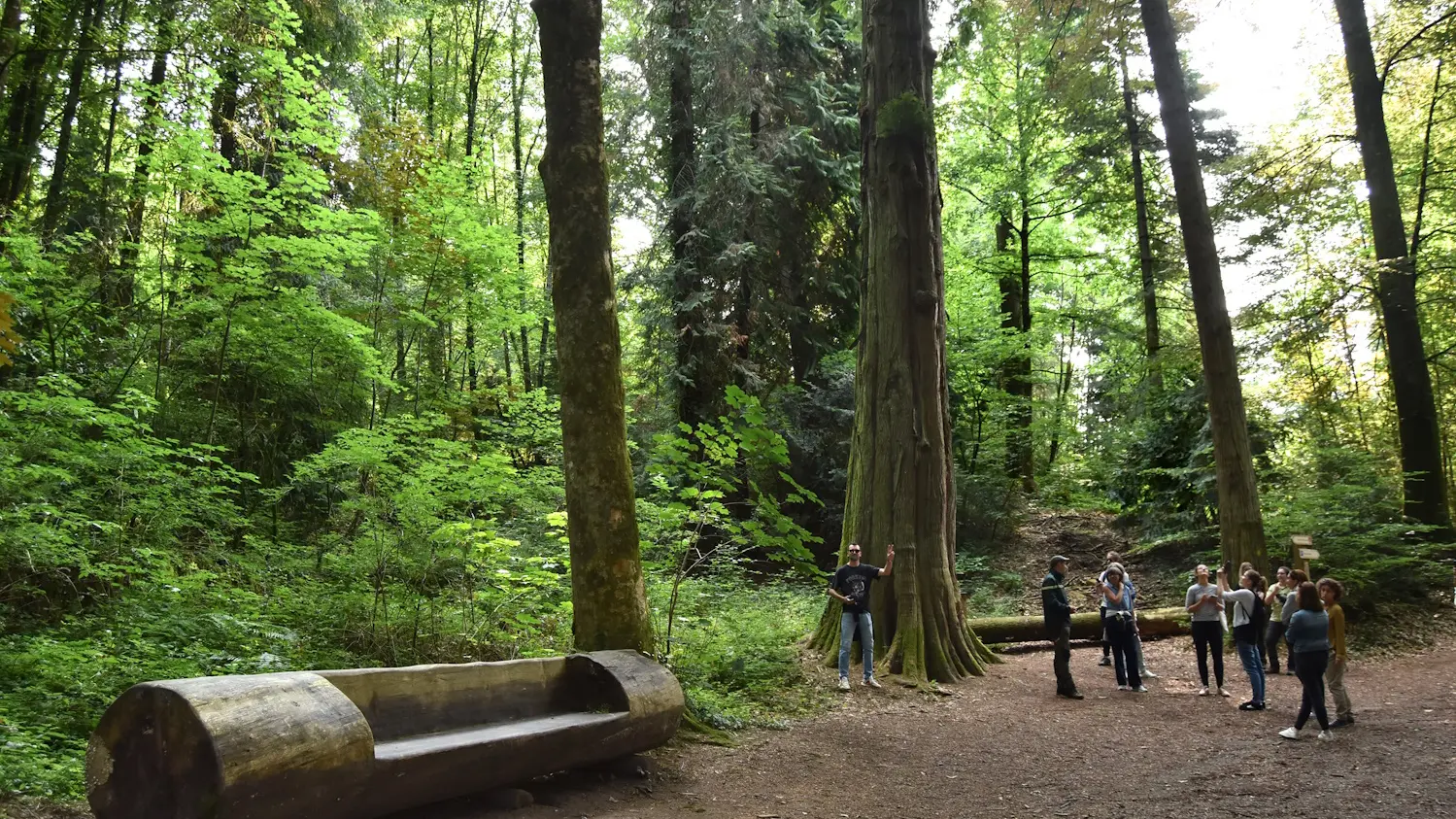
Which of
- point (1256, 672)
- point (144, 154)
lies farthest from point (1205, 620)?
point (144, 154)

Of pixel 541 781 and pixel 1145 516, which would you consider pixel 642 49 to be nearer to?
pixel 1145 516

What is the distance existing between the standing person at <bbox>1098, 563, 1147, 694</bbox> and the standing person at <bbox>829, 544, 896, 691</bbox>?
281cm

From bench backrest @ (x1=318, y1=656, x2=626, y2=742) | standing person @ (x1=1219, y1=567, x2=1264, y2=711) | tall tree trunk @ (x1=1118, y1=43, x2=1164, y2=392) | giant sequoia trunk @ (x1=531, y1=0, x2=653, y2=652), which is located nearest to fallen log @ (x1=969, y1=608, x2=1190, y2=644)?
standing person @ (x1=1219, y1=567, x2=1264, y2=711)

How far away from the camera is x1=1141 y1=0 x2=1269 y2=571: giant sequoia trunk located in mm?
11648

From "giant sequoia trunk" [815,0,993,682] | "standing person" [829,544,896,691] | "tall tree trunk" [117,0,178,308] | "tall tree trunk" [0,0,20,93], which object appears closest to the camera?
"tall tree trunk" [0,0,20,93]

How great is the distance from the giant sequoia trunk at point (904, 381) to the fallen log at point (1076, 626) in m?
2.09

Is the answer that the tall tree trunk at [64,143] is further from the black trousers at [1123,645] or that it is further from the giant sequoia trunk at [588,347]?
the black trousers at [1123,645]

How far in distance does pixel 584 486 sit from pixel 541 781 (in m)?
2.13

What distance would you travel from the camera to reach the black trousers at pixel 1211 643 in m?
9.72

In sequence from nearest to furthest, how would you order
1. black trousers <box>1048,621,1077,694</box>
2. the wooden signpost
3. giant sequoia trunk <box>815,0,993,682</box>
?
black trousers <box>1048,621,1077,694</box> → giant sequoia trunk <box>815,0,993,682</box> → the wooden signpost

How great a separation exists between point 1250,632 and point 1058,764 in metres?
3.87

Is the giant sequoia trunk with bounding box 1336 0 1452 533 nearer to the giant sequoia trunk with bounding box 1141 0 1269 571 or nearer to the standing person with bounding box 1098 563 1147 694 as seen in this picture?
the giant sequoia trunk with bounding box 1141 0 1269 571

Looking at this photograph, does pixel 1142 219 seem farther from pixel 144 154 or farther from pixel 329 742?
pixel 329 742

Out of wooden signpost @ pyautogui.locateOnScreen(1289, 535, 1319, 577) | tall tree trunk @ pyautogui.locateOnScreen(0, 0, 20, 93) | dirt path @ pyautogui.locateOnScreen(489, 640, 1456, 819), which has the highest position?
tall tree trunk @ pyautogui.locateOnScreen(0, 0, 20, 93)
